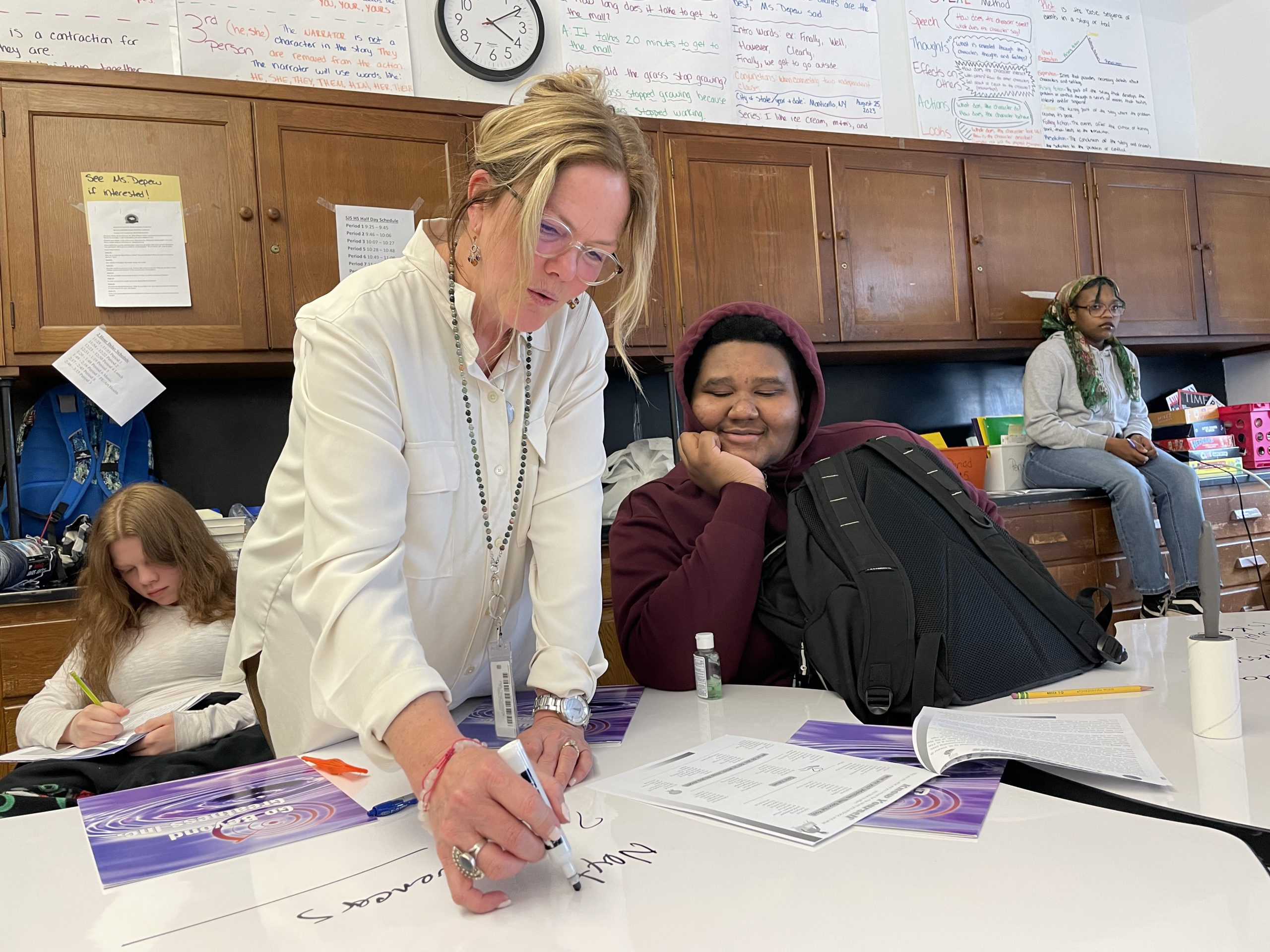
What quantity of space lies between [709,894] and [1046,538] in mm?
2944

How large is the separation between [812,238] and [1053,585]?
2.24m

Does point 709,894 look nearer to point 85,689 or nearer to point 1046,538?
point 85,689

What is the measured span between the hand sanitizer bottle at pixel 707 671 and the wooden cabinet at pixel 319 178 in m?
1.81

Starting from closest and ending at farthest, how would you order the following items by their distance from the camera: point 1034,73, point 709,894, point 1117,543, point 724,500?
point 709,894
point 724,500
point 1117,543
point 1034,73

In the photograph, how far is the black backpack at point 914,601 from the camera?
1073 millimetres

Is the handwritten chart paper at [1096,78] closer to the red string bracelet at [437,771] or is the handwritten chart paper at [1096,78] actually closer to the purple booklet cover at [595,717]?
the purple booklet cover at [595,717]

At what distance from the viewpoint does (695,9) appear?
3.51m

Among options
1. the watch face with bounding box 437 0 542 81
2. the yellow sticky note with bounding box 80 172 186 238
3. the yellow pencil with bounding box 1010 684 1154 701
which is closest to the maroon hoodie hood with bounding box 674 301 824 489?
the yellow pencil with bounding box 1010 684 1154 701

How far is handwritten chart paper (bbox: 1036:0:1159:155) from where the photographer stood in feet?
13.6

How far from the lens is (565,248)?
3.12 ft

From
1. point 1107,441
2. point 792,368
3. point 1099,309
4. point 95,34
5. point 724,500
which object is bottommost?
point 724,500

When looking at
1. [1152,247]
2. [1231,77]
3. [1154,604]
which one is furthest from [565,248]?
[1231,77]

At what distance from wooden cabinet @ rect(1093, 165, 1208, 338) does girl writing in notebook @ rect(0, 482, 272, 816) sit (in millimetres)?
3314

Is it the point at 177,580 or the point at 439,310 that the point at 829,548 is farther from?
the point at 177,580
